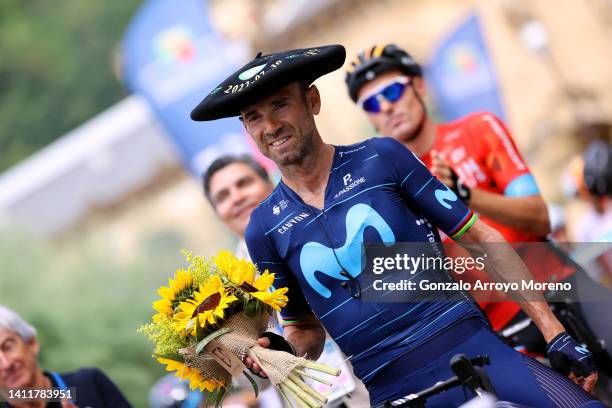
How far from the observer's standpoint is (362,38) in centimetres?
3033

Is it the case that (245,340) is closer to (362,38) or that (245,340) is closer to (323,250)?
(323,250)

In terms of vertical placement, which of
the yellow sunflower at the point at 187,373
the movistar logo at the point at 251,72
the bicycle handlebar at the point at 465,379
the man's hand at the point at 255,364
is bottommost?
the bicycle handlebar at the point at 465,379

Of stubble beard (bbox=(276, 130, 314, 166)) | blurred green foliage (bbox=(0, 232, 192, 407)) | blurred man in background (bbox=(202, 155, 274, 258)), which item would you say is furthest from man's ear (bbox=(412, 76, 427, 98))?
blurred green foliage (bbox=(0, 232, 192, 407))

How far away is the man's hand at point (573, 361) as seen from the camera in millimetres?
4148

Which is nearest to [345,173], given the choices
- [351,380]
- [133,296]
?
[351,380]

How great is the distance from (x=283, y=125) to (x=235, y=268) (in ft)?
2.05

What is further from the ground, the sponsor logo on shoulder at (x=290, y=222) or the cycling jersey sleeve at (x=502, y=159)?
the sponsor logo on shoulder at (x=290, y=222)

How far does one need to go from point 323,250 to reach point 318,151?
44cm

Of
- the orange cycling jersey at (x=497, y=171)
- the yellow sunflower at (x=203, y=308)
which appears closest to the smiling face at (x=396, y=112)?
the orange cycling jersey at (x=497, y=171)

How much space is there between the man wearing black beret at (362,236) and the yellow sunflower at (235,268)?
0.71 feet

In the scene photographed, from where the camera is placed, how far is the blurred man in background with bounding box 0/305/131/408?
5.61 metres

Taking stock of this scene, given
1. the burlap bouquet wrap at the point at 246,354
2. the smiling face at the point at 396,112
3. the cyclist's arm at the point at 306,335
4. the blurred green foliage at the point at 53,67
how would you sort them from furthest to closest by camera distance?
the blurred green foliage at the point at 53,67 → the smiling face at the point at 396,112 → the cyclist's arm at the point at 306,335 → the burlap bouquet wrap at the point at 246,354

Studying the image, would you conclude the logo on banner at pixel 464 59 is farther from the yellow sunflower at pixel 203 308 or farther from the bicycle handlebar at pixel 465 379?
the bicycle handlebar at pixel 465 379

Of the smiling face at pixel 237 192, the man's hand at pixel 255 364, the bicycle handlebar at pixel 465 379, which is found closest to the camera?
the bicycle handlebar at pixel 465 379
